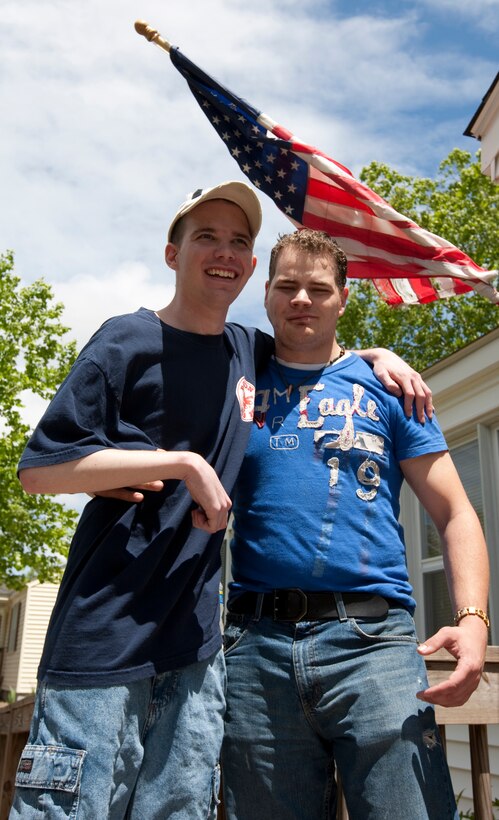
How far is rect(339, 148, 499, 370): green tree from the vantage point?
2581 centimetres

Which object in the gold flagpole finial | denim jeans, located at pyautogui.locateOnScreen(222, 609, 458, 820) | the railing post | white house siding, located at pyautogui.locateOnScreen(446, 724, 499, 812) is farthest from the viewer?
white house siding, located at pyautogui.locateOnScreen(446, 724, 499, 812)

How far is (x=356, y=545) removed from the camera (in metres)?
2.41

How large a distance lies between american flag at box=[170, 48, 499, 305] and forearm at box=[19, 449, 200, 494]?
221cm

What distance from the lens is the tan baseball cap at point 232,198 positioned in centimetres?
259

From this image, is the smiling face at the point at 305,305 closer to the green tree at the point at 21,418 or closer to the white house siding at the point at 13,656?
the green tree at the point at 21,418

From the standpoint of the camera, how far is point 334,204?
13.6 feet

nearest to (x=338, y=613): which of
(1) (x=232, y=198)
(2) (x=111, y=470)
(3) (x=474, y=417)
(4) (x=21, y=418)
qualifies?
(2) (x=111, y=470)

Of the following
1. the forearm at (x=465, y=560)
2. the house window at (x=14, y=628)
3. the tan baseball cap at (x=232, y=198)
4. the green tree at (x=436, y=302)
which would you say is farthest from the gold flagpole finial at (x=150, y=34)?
the house window at (x=14, y=628)

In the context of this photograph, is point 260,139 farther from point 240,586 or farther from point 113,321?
point 240,586

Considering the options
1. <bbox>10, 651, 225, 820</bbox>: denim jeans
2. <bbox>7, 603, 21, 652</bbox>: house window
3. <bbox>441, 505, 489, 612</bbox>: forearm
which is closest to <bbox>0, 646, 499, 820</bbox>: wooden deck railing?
<bbox>441, 505, 489, 612</bbox>: forearm

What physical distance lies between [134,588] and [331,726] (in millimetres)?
700

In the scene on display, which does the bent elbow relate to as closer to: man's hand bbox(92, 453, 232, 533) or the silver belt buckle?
man's hand bbox(92, 453, 232, 533)

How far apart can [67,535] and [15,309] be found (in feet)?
17.2

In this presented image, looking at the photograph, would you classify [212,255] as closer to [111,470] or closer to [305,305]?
[305,305]
